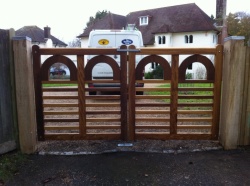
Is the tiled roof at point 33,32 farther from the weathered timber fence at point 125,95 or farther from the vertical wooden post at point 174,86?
the vertical wooden post at point 174,86

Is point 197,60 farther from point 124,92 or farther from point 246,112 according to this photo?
point 124,92

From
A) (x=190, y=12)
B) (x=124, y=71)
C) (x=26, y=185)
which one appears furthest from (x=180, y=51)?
(x=190, y=12)

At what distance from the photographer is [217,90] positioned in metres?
4.12

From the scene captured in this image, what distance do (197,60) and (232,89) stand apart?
726mm

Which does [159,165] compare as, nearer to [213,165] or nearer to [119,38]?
[213,165]

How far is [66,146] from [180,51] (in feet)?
8.21

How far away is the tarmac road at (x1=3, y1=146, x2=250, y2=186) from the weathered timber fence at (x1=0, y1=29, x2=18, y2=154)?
460mm

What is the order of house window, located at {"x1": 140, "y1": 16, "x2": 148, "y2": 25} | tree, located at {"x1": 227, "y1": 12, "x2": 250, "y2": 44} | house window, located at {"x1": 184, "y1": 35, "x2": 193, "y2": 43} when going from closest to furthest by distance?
tree, located at {"x1": 227, "y1": 12, "x2": 250, "y2": 44}
house window, located at {"x1": 184, "y1": 35, "x2": 193, "y2": 43}
house window, located at {"x1": 140, "y1": 16, "x2": 148, "y2": 25}

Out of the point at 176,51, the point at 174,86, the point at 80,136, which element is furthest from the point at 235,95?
the point at 80,136

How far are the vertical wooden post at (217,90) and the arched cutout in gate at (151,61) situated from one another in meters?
0.80

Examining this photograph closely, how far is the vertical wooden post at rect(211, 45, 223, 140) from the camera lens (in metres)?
4.05

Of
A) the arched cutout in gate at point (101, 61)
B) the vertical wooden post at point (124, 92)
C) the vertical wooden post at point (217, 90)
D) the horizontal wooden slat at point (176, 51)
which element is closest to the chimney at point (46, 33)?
the arched cutout in gate at point (101, 61)

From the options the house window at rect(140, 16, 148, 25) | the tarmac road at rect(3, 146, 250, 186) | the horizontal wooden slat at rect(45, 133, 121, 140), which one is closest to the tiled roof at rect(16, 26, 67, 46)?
the house window at rect(140, 16, 148, 25)

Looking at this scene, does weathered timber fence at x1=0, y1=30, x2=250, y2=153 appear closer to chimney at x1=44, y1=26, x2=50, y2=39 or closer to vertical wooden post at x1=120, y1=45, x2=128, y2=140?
vertical wooden post at x1=120, y1=45, x2=128, y2=140
